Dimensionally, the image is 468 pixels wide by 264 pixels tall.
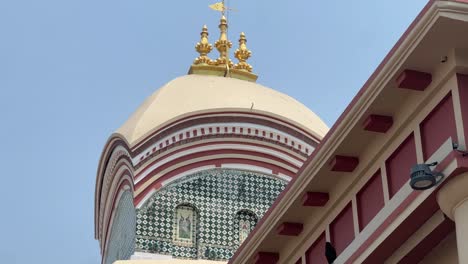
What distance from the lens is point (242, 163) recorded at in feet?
67.9

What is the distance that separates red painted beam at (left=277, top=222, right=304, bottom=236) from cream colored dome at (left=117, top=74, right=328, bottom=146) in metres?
8.47

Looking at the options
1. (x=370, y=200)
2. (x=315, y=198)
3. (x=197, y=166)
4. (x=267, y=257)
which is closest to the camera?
(x=370, y=200)

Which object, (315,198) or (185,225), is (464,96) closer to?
(315,198)

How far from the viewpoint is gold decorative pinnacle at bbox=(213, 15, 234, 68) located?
22219 millimetres

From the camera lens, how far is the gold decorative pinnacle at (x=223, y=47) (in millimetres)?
22219

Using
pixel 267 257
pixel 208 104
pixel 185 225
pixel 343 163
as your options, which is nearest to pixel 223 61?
pixel 208 104

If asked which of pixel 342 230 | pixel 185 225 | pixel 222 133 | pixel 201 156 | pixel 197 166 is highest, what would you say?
pixel 222 133

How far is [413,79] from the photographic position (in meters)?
9.19

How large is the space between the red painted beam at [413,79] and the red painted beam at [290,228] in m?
2.79

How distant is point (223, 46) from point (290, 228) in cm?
1118

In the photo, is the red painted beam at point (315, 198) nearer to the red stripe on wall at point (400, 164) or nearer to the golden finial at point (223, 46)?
the red stripe on wall at point (400, 164)

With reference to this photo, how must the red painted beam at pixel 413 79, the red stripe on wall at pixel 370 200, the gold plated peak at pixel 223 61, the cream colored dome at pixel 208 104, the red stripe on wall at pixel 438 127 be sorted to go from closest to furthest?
the red stripe on wall at pixel 438 127 → the red painted beam at pixel 413 79 → the red stripe on wall at pixel 370 200 → the cream colored dome at pixel 208 104 → the gold plated peak at pixel 223 61

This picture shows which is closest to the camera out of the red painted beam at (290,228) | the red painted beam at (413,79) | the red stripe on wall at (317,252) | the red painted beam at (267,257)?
the red painted beam at (413,79)

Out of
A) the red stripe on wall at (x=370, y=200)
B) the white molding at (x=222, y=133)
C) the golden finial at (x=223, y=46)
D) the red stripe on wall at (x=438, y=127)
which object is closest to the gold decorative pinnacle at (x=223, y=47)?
the golden finial at (x=223, y=46)
